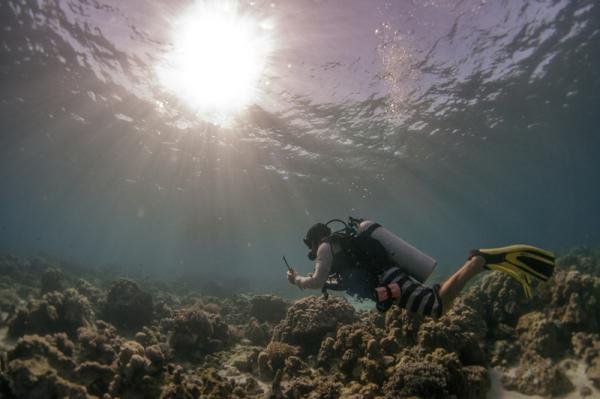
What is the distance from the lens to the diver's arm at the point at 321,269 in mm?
5406

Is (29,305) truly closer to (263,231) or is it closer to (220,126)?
(220,126)

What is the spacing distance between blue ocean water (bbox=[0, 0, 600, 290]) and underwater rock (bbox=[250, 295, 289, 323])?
33.2 feet

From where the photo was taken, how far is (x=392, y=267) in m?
5.39

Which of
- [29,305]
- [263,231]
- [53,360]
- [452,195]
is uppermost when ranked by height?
[263,231]

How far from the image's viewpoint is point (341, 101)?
17.5 metres

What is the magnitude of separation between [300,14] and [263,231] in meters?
58.3

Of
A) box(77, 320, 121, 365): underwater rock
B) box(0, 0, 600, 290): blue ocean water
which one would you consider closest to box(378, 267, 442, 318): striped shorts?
box(77, 320, 121, 365): underwater rock

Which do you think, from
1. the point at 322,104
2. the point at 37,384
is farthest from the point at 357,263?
the point at 322,104

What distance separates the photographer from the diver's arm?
541 cm

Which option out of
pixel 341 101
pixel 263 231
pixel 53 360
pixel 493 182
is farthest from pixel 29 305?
pixel 263 231

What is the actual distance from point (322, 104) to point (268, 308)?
11.2 m

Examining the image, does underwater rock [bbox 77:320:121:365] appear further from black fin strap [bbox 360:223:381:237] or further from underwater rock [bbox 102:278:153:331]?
black fin strap [bbox 360:223:381:237]

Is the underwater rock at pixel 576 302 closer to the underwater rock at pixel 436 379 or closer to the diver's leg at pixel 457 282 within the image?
the diver's leg at pixel 457 282

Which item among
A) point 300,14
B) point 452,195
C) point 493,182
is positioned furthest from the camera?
point 452,195
